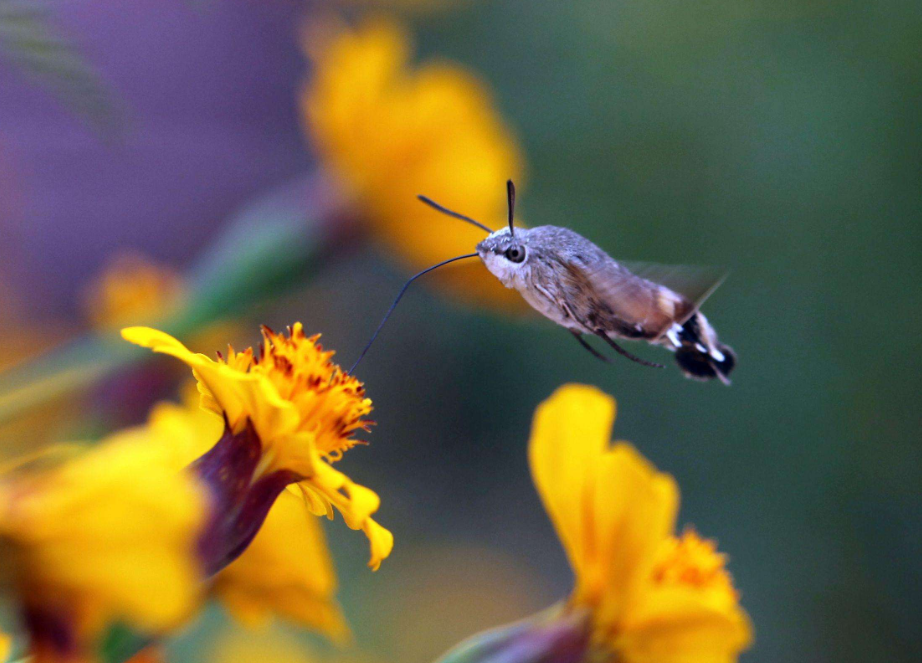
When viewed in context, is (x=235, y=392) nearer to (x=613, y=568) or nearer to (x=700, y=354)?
(x=613, y=568)

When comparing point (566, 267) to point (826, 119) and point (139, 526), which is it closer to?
point (139, 526)

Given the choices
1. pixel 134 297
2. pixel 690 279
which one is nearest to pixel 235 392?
pixel 690 279

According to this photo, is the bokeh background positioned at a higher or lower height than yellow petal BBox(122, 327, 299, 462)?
higher

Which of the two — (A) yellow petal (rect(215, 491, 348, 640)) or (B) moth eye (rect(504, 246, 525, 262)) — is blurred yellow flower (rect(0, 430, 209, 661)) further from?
(B) moth eye (rect(504, 246, 525, 262))

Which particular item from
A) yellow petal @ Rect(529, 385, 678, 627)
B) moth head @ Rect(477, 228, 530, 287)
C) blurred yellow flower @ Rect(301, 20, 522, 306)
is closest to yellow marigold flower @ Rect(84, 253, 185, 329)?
blurred yellow flower @ Rect(301, 20, 522, 306)

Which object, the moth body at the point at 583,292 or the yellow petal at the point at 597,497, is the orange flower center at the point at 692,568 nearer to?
the yellow petal at the point at 597,497

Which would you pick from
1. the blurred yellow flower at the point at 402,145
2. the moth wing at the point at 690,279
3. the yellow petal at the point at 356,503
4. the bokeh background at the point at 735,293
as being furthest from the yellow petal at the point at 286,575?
the bokeh background at the point at 735,293

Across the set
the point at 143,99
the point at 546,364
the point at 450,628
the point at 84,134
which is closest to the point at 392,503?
the point at 450,628
